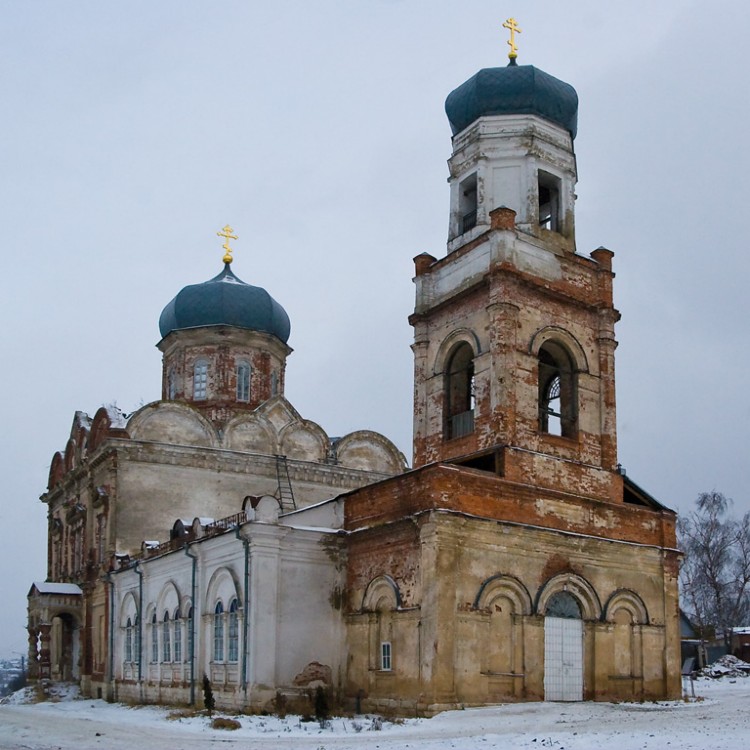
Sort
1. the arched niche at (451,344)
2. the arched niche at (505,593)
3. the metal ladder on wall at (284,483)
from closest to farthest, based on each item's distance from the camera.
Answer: the arched niche at (505,593) → the arched niche at (451,344) → the metal ladder on wall at (284,483)

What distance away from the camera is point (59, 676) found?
30.8m

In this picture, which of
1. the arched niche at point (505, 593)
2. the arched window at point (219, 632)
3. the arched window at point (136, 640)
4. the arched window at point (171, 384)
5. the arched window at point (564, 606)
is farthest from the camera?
the arched window at point (171, 384)

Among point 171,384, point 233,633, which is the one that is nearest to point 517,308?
point 233,633

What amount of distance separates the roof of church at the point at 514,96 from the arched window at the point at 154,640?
13.6 m

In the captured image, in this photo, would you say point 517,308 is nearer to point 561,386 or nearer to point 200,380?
point 561,386

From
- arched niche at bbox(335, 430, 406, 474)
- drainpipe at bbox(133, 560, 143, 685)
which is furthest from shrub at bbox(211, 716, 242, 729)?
arched niche at bbox(335, 430, 406, 474)

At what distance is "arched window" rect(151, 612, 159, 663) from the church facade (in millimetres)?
92

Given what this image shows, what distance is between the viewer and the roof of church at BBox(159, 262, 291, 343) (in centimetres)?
3164

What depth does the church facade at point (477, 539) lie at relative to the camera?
1864 centimetres

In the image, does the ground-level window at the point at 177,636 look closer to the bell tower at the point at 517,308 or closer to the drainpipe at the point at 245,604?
the drainpipe at the point at 245,604

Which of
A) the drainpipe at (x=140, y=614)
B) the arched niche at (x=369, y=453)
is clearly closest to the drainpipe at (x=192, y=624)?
the drainpipe at (x=140, y=614)

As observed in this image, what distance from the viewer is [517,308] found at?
68.2 ft

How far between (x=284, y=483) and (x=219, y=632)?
8.42m

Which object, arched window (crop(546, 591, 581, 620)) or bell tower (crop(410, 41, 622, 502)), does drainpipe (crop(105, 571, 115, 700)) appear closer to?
bell tower (crop(410, 41, 622, 502))
